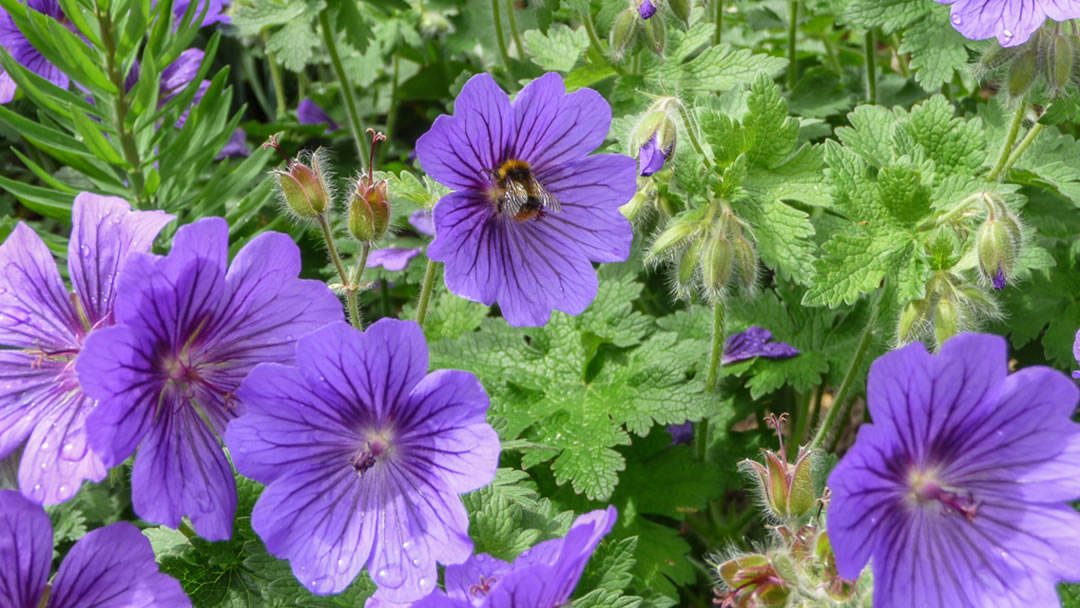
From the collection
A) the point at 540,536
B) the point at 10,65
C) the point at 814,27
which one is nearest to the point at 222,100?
the point at 10,65

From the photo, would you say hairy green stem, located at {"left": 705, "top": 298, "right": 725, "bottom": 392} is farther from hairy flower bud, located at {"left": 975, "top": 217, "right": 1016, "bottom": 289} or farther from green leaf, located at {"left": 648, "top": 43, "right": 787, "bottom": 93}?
green leaf, located at {"left": 648, "top": 43, "right": 787, "bottom": 93}

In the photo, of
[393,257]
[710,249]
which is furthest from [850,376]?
[393,257]

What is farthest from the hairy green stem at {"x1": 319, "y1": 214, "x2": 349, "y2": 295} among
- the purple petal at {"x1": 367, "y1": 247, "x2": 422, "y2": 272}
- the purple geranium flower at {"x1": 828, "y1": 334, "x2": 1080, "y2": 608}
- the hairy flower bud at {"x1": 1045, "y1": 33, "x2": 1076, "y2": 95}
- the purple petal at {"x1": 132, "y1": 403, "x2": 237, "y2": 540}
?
the hairy flower bud at {"x1": 1045, "y1": 33, "x2": 1076, "y2": 95}

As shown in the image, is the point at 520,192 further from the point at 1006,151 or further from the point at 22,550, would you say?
the point at 1006,151

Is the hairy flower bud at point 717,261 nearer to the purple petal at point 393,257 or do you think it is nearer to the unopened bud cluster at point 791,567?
the unopened bud cluster at point 791,567

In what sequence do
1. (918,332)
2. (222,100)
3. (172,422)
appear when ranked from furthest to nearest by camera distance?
(222,100), (918,332), (172,422)

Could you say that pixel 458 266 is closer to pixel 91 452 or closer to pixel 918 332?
pixel 91 452

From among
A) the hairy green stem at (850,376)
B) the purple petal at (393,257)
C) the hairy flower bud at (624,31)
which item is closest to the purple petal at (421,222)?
the purple petal at (393,257)

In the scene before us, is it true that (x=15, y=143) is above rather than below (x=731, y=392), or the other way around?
above
